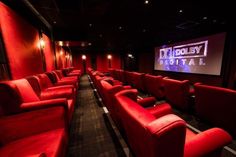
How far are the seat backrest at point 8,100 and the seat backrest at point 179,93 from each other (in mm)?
3106

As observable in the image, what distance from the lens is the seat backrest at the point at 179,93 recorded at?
112 inches

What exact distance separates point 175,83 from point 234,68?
386 centimetres

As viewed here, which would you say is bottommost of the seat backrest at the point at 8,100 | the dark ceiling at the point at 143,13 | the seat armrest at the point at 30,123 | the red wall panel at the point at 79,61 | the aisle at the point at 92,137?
the aisle at the point at 92,137

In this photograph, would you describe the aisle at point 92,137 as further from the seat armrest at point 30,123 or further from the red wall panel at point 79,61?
the red wall panel at point 79,61

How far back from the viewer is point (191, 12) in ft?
14.6

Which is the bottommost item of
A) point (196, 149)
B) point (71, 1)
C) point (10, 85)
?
point (196, 149)

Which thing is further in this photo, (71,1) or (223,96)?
(71,1)

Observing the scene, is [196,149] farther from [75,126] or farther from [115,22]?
[115,22]

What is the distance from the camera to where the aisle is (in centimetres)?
183

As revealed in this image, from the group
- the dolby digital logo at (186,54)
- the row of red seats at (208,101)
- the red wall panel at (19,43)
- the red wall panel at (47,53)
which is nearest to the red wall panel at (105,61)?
the dolby digital logo at (186,54)

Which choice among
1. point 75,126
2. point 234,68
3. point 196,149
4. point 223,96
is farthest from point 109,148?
point 234,68

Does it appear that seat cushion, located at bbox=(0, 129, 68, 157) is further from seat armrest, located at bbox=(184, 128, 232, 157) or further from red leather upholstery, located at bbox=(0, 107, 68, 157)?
seat armrest, located at bbox=(184, 128, 232, 157)

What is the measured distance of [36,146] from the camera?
121 centimetres

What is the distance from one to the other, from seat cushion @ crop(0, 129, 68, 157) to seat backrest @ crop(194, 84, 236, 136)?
2.49 metres
